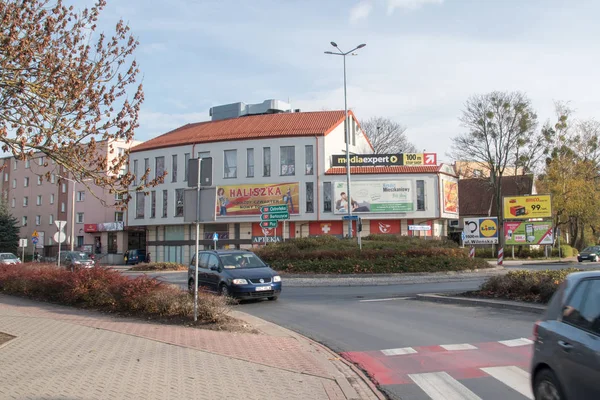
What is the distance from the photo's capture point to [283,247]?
99.8 ft

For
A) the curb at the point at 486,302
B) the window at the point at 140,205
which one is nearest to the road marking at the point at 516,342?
the curb at the point at 486,302

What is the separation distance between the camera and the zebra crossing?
6.08 m

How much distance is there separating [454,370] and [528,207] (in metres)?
38.6

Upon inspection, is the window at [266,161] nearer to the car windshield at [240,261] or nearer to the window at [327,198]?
the window at [327,198]

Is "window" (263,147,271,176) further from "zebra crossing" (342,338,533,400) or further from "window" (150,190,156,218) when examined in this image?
"zebra crossing" (342,338,533,400)

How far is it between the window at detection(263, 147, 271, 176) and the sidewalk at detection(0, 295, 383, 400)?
40.1m

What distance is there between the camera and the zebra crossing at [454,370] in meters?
6.08

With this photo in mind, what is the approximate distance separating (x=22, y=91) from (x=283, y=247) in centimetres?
2250

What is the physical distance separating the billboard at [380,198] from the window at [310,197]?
2214mm

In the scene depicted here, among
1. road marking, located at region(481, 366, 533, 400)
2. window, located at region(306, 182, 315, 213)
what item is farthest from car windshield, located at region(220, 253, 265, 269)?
window, located at region(306, 182, 315, 213)

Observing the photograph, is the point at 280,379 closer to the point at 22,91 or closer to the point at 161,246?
the point at 22,91

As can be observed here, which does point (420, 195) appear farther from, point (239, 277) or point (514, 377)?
point (514, 377)

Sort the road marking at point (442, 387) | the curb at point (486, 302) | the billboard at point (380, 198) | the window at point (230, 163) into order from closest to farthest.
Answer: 1. the road marking at point (442, 387)
2. the curb at point (486, 302)
3. the billboard at point (380, 198)
4. the window at point (230, 163)

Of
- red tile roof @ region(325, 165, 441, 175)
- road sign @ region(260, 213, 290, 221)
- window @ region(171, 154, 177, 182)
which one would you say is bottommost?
road sign @ region(260, 213, 290, 221)
